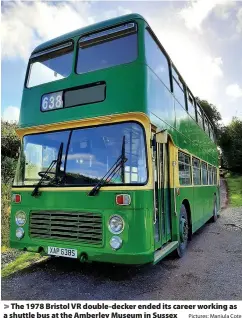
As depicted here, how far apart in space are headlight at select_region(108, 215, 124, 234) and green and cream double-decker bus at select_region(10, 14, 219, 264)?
13 millimetres

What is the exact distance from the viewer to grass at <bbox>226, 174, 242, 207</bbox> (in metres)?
19.6

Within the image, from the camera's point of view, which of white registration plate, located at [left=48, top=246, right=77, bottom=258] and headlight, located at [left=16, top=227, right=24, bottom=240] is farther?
headlight, located at [left=16, top=227, right=24, bottom=240]

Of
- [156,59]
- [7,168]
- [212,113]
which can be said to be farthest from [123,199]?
[212,113]

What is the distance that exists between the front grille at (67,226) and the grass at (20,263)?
94 centimetres

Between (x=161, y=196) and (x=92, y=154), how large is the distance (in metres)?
1.45

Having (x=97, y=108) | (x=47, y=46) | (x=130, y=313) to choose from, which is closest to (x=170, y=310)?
(x=130, y=313)

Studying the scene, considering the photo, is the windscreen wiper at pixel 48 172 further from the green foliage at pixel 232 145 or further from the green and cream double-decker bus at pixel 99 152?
the green foliage at pixel 232 145

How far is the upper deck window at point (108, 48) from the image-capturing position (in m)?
4.73

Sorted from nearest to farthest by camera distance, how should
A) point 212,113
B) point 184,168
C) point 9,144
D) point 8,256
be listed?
1. point 8,256
2. point 184,168
3. point 9,144
4. point 212,113

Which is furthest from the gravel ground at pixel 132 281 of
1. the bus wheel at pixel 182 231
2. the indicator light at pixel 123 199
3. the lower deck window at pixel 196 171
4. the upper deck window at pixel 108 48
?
the upper deck window at pixel 108 48

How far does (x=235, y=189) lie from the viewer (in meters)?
25.3

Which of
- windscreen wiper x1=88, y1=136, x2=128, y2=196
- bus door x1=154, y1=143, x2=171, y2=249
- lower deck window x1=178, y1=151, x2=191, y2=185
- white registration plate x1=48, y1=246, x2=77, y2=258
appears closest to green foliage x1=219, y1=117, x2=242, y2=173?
lower deck window x1=178, y1=151, x2=191, y2=185

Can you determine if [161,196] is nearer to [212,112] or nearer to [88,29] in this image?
[88,29]

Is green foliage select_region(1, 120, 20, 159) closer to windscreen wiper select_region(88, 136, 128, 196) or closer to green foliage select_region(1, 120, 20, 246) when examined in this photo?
green foliage select_region(1, 120, 20, 246)
